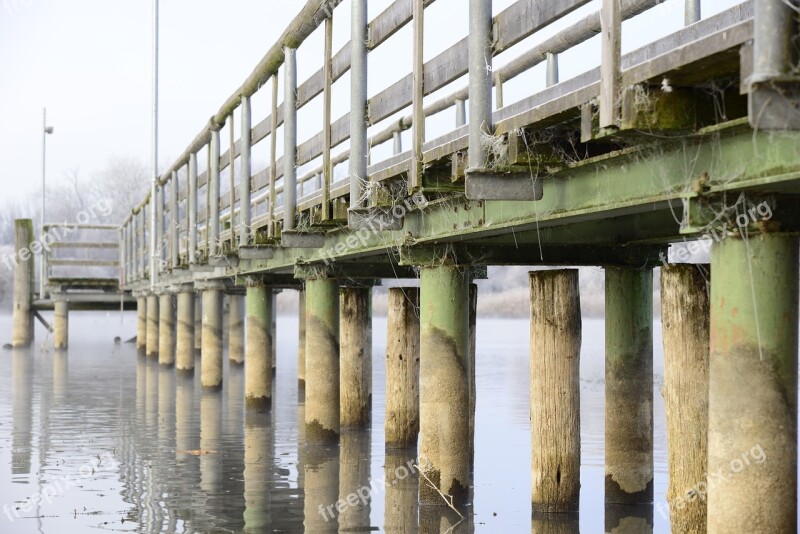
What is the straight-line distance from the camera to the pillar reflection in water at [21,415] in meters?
12.7

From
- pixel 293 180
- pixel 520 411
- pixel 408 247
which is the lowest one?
pixel 520 411

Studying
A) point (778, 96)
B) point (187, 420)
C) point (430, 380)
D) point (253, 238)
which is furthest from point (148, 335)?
point (778, 96)

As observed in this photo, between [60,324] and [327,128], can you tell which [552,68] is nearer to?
[327,128]

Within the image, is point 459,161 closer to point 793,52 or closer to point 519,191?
point 519,191

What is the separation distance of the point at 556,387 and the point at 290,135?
396cm

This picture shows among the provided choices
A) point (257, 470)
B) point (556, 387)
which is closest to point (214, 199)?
point (257, 470)

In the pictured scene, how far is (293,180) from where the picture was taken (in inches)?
460

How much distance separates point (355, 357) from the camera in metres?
14.3

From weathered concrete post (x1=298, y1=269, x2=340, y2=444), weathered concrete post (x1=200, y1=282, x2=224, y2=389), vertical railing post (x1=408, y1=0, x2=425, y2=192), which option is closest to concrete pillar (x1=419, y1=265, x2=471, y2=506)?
vertical railing post (x1=408, y1=0, x2=425, y2=192)

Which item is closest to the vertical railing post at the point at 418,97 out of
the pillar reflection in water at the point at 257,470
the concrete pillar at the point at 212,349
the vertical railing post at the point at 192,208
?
the pillar reflection in water at the point at 257,470

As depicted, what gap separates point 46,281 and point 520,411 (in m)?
23.2

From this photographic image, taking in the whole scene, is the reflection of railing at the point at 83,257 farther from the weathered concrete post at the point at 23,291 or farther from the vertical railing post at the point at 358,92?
the vertical railing post at the point at 358,92

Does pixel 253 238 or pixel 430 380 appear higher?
pixel 253 238

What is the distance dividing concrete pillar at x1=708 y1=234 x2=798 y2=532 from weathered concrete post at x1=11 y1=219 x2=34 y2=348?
A: 3485 cm
